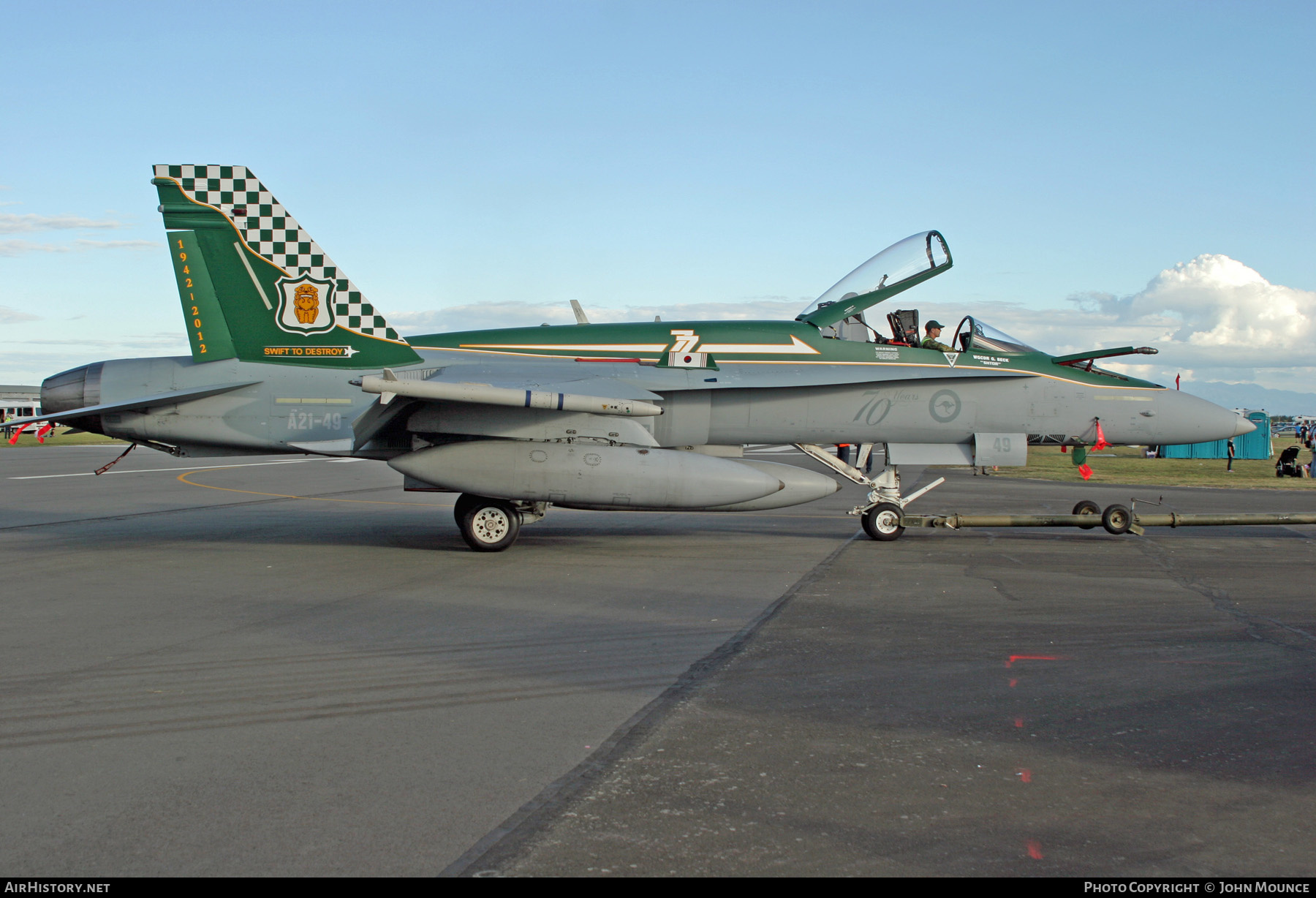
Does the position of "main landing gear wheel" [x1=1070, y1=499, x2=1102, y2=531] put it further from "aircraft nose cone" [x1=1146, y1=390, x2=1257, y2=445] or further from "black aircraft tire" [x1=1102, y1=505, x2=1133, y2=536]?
"aircraft nose cone" [x1=1146, y1=390, x2=1257, y2=445]

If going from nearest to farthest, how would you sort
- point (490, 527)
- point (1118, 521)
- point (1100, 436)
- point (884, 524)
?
1. point (490, 527)
2. point (884, 524)
3. point (1118, 521)
4. point (1100, 436)

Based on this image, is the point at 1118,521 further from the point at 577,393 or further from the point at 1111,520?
the point at 577,393

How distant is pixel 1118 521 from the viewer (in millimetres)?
12188

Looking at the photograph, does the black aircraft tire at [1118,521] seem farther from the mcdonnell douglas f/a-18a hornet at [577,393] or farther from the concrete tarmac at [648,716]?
the concrete tarmac at [648,716]

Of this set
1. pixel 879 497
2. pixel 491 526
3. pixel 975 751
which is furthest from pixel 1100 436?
pixel 975 751

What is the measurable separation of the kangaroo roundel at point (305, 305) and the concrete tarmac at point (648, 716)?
9.31 ft

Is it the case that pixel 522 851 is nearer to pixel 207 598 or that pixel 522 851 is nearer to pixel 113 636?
pixel 113 636

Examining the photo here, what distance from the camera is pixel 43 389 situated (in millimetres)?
10875

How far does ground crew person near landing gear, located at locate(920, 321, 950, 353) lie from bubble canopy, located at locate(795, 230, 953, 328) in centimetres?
60

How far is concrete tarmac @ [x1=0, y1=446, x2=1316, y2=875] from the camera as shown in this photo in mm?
3291

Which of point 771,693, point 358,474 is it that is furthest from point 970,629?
point 358,474

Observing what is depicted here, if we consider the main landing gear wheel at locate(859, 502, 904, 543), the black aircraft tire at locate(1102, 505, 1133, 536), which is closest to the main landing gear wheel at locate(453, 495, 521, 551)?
the main landing gear wheel at locate(859, 502, 904, 543)

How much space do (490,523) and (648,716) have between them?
6468 millimetres

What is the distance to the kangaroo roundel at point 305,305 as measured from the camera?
11148 millimetres
